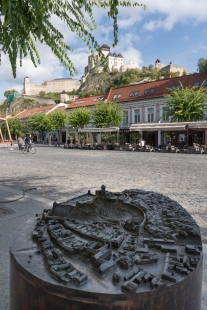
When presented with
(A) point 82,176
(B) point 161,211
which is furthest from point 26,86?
(B) point 161,211

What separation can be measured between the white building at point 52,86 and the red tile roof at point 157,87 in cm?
6223

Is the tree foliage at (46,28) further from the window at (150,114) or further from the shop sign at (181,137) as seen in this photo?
the window at (150,114)

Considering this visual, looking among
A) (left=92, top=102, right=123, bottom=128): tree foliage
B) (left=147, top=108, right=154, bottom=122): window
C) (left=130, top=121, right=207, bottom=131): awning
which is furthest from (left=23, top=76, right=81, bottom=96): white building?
(left=130, top=121, right=207, bottom=131): awning

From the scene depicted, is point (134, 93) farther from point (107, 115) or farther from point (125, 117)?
point (107, 115)

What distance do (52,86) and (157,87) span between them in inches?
2838

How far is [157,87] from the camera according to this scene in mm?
31828

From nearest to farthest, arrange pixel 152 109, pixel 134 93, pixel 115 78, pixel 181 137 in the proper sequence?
pixel 181 137 → pixel 152 109 → pixel 134 93 → pixel 115 78

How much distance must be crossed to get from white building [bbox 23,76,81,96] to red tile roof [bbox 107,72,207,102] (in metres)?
62.2

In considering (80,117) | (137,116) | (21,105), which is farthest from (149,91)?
(21,105)

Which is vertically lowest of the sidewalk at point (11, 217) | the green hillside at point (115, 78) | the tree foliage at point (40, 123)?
the sidewalk at point (11, 217)

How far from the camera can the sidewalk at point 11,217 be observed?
A: 2.29 metres

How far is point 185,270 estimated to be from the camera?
129cm

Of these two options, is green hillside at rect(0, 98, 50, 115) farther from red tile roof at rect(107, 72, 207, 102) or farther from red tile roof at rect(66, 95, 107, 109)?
red tile roof at rect(107, 72, 207, 102)

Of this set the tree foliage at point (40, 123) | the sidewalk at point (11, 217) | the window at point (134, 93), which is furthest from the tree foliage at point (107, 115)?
the sidewalk at point (11, 217)
